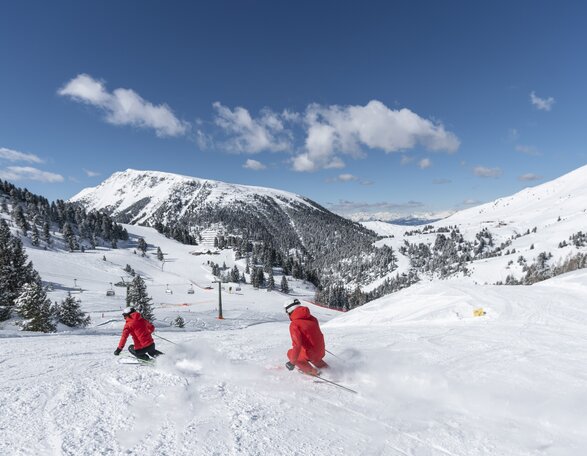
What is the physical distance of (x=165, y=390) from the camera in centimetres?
662

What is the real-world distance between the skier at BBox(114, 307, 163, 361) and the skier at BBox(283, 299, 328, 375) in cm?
371

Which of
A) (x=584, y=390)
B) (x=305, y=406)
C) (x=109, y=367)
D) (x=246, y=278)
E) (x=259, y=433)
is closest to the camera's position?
(x=259, y=433)

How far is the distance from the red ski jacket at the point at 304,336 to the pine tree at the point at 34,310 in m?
27.0

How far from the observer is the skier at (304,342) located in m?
7.31

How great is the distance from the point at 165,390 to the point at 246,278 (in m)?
127

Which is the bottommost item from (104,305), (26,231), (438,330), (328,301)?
(328,301)

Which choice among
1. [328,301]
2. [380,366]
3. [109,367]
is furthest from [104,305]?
[328,301]

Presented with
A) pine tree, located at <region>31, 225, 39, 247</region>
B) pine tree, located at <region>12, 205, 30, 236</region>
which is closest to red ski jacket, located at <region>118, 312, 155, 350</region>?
pine tree, located at <region>31, 225, 39, 247</region>

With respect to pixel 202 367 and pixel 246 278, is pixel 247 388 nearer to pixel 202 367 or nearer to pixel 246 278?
pixel 202 367

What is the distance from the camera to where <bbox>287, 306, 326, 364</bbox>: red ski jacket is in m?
7.30

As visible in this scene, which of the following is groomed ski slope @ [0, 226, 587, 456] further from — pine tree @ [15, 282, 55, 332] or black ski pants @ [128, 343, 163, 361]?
pine tree @ [15, 282, 55, 332]

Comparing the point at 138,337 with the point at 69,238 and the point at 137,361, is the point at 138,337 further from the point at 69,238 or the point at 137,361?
the point at 69,238

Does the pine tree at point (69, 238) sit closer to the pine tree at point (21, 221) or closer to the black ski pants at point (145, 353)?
the pine tree at point (21, 221)

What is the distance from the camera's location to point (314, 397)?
649cm
